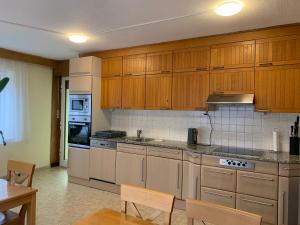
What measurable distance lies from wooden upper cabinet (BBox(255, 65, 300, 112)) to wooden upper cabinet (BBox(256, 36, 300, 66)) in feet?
0.24

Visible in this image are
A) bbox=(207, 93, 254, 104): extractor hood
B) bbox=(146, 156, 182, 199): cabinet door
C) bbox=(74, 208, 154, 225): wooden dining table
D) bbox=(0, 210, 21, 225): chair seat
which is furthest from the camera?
bbox=(146, 156, 182, 199): cabinet door

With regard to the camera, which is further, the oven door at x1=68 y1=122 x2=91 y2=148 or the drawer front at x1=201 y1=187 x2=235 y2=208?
the oven door at x1=68 y1=122 x2=91 y2=148

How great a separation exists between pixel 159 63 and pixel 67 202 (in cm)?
250

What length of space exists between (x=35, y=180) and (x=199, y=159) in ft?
10.3

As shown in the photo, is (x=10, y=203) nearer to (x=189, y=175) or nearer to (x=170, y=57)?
(x=189, y=175)

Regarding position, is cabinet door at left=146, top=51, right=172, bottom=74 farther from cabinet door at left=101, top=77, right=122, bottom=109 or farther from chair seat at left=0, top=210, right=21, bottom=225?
chair seat at left=0, top=210, right=21, bottom=225

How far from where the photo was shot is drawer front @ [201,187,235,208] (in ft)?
9.78

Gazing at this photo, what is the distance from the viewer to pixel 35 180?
4.54 metres

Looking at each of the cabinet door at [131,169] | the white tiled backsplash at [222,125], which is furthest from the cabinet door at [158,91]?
the cabinet door at [131,169]

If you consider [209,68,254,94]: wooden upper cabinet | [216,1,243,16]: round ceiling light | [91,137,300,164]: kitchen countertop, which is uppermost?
[216,1,243,16]: round ceiling light

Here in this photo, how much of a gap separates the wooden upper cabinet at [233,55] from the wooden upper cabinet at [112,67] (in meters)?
1.65

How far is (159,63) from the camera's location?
153 inches

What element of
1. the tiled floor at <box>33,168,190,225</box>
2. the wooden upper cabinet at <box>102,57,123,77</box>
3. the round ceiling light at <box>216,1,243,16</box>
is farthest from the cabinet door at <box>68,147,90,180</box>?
the round ceiling light at <box>216,1,243,16</box>

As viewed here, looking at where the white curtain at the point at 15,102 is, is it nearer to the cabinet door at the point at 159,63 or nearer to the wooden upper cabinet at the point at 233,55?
the cabinet door at the point at 159,63
